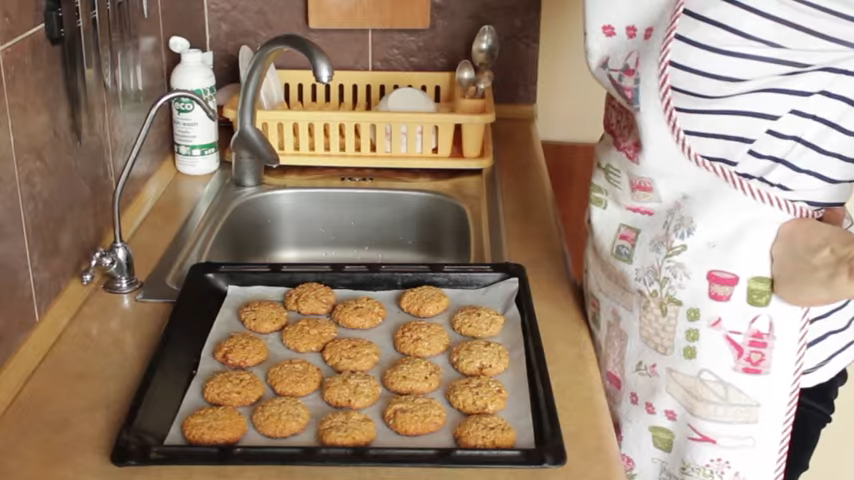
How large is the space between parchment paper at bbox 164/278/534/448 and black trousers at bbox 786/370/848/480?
401 mm

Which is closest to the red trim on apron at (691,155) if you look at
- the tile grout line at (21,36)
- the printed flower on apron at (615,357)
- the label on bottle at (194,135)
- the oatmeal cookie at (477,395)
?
the printed flower on apron at (615,357)

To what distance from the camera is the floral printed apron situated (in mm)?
966

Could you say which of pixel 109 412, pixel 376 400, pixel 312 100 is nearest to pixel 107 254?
pixel 109 412

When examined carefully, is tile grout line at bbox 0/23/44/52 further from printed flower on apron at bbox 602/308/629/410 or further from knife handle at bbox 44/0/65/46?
printed flower on apron at bbox 602/308/629/410

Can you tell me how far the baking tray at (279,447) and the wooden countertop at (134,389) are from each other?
1 centimetres

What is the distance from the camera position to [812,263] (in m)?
0.94

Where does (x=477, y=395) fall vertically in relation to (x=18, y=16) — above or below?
below

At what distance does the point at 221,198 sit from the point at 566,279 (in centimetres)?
55

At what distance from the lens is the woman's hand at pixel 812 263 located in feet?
3.03

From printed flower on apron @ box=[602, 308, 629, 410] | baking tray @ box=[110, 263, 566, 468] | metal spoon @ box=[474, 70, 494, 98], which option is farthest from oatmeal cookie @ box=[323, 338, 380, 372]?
metal spoon @ box=[474, 70, 494, 98]

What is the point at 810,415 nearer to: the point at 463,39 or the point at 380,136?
the point at 380,136

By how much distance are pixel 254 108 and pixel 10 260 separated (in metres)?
0.51

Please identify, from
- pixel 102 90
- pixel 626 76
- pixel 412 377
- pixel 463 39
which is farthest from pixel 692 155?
pixel 463 39

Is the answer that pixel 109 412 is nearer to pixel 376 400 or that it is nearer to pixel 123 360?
pixel 123 360
